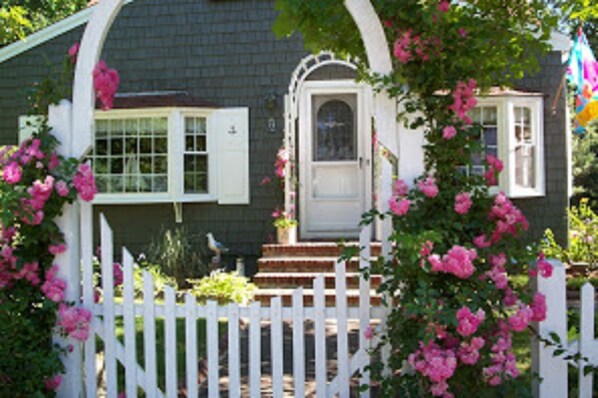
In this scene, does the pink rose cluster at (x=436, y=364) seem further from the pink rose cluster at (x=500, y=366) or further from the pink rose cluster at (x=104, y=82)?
the pink rose cluster at (x=104, y=82)

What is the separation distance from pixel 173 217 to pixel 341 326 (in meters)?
6.27

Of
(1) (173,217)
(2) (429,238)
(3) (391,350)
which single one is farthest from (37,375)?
(1) (173,217)

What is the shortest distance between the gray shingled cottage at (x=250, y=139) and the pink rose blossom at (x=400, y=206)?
19.2 feet

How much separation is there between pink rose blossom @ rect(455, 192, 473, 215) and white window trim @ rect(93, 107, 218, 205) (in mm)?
6407

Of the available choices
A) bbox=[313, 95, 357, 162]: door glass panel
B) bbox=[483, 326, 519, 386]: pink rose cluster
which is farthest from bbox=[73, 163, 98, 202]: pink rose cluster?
bbox=[313, 95, 357, 162]: door glass panel

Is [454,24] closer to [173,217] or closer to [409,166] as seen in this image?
[409,166]

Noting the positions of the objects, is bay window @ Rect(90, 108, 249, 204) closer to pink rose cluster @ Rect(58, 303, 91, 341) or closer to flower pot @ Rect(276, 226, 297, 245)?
flower pot @ Rect(276, 226, 297, 245)

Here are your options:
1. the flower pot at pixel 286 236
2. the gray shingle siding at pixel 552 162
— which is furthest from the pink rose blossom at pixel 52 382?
the gray shingle siding at pixel 552 162

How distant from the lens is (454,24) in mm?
3465

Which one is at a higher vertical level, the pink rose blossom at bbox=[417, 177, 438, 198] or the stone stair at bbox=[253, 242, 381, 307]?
the pink rose blossom at bbox=[417, 177, 438, 198]

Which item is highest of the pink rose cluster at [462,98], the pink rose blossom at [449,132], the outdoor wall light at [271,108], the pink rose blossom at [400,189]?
the outdoor wall light at [271,108]

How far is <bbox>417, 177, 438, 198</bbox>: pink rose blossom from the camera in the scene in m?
3.35

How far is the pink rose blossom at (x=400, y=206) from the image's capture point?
11.0ft

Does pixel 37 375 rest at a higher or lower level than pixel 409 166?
lower
